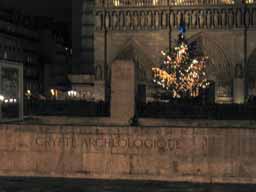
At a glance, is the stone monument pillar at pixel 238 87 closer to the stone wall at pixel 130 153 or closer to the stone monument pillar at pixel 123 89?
the stone monument pillar at pixel 123 89

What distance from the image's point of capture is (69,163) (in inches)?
899

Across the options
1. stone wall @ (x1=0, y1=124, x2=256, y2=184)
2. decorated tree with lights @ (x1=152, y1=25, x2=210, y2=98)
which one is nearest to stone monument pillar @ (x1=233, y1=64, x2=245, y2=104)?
decorated tree with lights @ (x1=152, y1=25, x2=210, y2=98)

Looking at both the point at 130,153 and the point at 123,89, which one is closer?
the point at 130,153

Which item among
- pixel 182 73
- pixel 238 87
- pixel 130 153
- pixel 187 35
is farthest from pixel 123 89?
pixel 187 35

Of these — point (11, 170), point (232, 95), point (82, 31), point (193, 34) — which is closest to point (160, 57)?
point (193, 34)

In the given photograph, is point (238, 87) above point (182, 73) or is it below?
below

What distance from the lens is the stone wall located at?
71.9ft

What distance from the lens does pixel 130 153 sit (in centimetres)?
2244

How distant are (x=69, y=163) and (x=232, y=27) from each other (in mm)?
79971

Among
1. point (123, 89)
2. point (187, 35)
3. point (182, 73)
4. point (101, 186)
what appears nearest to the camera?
point (101, 186)

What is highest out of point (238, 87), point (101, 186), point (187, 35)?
point (187, 35)

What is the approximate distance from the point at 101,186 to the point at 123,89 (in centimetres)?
994

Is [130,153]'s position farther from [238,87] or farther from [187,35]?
[187,35]

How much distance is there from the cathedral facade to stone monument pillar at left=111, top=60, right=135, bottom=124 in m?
64.2
